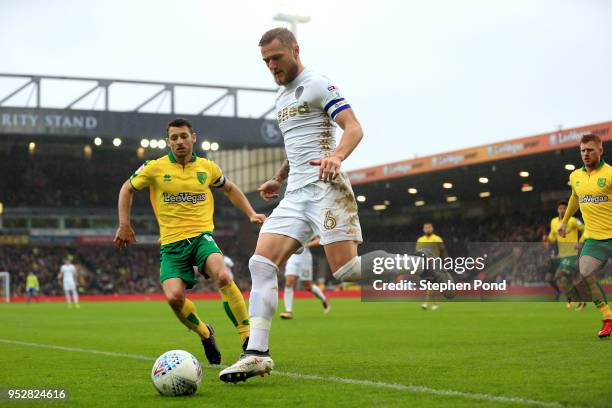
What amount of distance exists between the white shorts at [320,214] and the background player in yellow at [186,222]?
4.83ft

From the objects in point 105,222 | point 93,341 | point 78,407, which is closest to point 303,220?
point 78,407

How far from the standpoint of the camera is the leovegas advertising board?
105 feet

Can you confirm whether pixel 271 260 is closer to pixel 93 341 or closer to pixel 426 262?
pixel 426 262

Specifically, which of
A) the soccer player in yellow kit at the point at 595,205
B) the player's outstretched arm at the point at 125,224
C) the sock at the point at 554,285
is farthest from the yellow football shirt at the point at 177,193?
the sock at the point at 554,285

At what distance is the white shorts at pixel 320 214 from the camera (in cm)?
590

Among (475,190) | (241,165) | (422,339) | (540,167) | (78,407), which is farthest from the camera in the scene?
(241,165)

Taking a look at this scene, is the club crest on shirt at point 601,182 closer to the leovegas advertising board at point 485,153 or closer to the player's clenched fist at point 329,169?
the player's clenched fist at point 329,169

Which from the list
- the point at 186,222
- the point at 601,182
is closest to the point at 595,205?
the point at 601,182

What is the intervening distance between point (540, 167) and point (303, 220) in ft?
118

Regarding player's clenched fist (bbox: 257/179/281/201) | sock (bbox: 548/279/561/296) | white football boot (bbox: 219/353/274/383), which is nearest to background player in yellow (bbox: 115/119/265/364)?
player's clenched fist (bbox: 257/179/281/201)

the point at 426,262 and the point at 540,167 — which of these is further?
the point at 540,167

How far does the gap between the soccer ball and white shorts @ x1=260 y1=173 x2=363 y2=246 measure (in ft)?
3.42

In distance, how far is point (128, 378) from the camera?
6.98 meters

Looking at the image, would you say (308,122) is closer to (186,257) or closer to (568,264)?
(186,257)
